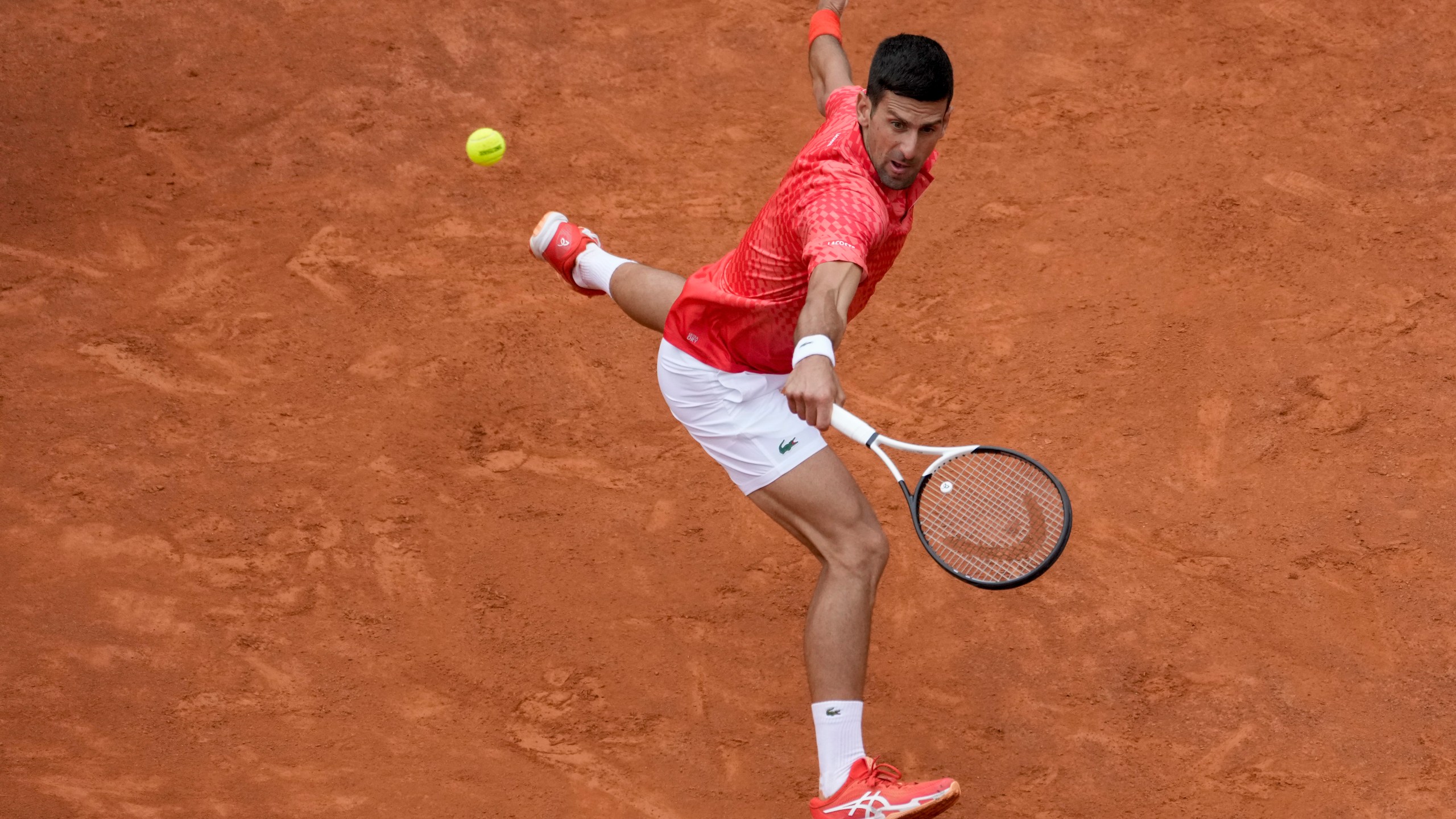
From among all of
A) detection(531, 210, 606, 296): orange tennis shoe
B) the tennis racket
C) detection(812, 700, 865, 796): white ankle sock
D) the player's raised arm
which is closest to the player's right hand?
the tennis racket

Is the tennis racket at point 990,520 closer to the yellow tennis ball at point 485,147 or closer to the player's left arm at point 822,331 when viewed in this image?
the player's left arm at point 822,331

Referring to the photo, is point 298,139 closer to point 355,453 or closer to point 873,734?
point 355,453

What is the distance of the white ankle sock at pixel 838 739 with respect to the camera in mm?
4164

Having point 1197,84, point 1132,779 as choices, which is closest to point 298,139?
point 1197,84

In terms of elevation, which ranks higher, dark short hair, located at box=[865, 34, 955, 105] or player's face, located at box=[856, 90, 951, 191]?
dark short hair, located at box=[865, 34, 955, 105]

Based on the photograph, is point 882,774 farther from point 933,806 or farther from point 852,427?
point 852,427

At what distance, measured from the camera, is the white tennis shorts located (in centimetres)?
443

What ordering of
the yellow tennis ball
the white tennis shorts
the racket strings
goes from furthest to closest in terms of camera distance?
the yellow tennis ball, the white tennis shorts, the racket strings

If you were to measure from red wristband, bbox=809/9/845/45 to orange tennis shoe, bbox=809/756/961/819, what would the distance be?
8.82 feet

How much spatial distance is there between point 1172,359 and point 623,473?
2516 mm

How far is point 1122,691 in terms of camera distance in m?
5.20

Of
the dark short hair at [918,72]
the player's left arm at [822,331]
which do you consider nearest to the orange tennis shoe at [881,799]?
the player's left arm at [822,331]

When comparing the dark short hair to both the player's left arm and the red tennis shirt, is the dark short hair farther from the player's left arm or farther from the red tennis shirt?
the player's left arm

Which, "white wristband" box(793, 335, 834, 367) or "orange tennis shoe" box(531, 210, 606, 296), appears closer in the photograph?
"white wristband" box(793, 335, 834, 367)
